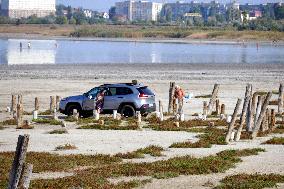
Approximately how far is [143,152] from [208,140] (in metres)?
3.69

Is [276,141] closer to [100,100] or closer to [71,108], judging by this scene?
[100,100]

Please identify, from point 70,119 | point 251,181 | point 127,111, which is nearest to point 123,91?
point 127,111

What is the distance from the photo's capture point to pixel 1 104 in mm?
43031

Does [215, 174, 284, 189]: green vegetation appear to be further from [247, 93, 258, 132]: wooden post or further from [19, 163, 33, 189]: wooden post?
[247, 93, 258, 132]: wooden post

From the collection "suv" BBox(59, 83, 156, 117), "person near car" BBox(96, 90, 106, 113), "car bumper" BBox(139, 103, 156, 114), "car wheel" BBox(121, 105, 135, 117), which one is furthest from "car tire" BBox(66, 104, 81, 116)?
"car bumper" BBox(139, 103, 156, 114)

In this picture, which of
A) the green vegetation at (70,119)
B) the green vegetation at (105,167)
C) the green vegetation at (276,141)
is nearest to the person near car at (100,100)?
the green vegetation at (70,119)

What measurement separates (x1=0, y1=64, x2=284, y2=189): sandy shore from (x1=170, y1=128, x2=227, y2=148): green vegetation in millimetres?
392

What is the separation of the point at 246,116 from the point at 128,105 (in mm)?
6749

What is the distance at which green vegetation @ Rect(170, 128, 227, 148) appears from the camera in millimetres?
25234

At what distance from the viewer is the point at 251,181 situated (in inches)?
739

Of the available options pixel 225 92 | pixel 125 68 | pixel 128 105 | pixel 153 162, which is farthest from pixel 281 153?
pixel 125 68

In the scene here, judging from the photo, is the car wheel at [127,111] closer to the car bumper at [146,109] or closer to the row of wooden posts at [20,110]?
the car bumper at [146,109]

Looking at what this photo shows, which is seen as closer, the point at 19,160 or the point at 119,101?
the point at 19,160

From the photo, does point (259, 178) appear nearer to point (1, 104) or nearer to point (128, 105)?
point (128, 105)
